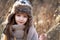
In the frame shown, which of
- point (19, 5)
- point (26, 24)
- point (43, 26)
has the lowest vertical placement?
point (43, 26)

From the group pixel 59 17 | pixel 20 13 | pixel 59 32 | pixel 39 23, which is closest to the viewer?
pixel 20 13

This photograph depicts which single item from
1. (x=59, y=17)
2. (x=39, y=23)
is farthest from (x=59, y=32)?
(x=39, y=23)

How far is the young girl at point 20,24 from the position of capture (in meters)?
2.20

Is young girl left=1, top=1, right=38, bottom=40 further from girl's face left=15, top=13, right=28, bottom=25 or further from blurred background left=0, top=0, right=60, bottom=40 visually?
blurred background left=0, top=0, right=60, bottom=40

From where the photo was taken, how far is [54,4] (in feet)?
15.5

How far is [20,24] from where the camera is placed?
223cm

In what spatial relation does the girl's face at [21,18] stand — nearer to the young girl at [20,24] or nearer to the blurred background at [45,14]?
the young girl at [20,24]

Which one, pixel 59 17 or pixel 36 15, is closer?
pixel 59 17

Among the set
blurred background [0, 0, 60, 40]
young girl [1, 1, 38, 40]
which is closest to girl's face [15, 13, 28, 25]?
young girl [1, 1, 38, 40]

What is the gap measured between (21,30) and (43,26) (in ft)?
7.97

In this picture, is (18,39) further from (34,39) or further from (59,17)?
(59,17)

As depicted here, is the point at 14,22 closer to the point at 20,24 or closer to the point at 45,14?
the point at 20,24

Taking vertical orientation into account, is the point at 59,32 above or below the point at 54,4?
below

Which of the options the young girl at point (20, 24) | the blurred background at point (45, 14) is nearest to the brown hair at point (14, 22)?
the young girl at point (20, 24)
